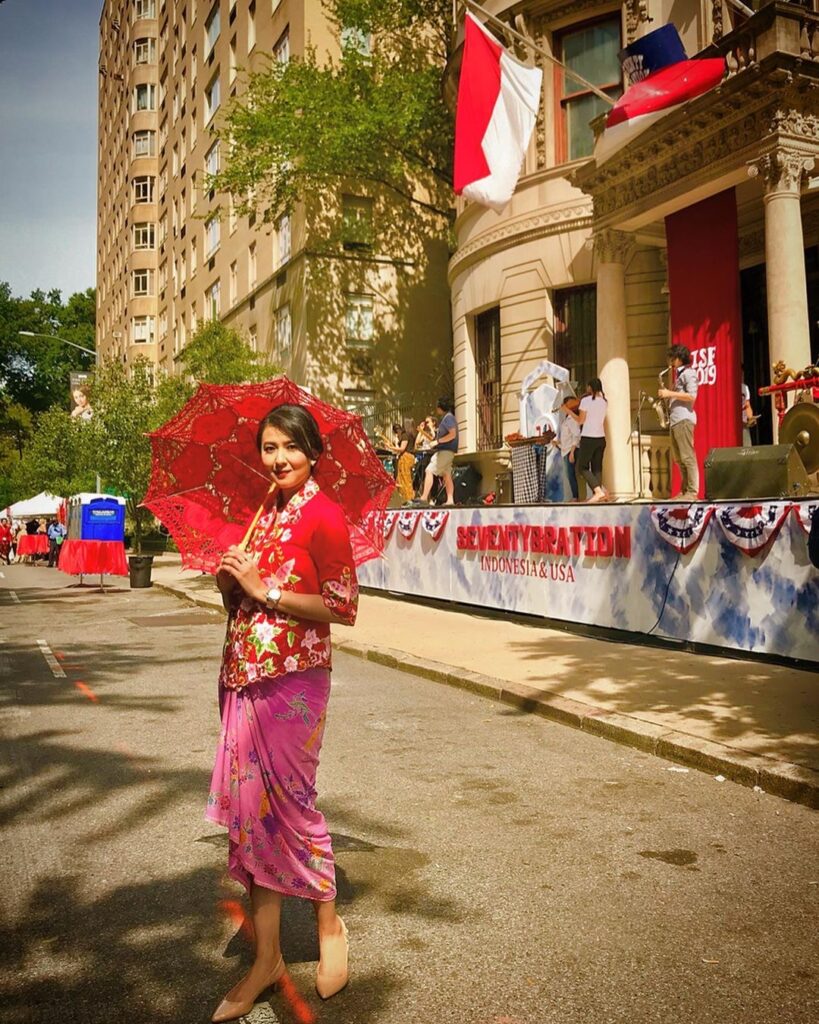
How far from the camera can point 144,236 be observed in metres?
60.0

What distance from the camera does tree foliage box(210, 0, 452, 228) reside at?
24891 mm

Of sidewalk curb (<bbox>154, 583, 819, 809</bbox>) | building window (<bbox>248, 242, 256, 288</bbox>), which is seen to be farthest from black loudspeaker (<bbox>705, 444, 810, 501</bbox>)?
building window (<bbox>248, 242, 256, 288</bbox>)

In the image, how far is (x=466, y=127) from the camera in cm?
1423

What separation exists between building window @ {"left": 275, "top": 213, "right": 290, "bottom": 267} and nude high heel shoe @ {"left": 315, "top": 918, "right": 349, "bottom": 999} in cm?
2979

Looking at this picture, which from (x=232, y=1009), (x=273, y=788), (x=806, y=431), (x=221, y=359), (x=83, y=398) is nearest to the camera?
(x=232, y=1009)

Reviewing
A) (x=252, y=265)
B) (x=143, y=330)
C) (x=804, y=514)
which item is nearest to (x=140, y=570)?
(x=252, y=265)

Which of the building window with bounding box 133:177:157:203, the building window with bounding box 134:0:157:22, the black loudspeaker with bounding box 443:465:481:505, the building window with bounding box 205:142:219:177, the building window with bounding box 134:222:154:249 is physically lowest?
the black loudspeaker with bounding box 443:465:481:505

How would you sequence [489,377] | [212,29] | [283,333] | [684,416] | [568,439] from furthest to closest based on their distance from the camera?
[212,29]
[283,333]
[489,377]
[568,439]
[684,416]

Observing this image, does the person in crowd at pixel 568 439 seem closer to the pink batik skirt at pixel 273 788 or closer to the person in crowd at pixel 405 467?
the person in crowd at pixel 405 467

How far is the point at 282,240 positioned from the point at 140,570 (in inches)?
574

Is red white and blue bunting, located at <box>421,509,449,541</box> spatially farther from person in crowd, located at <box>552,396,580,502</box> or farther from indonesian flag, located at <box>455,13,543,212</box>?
indonesian flag, located at <box>455,13,543,212</box>

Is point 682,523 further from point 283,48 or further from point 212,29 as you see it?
point 212,29

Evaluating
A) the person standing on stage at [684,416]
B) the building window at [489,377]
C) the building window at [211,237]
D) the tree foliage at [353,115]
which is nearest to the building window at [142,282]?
the building window at [211,237]

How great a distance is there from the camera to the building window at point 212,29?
134 ft
